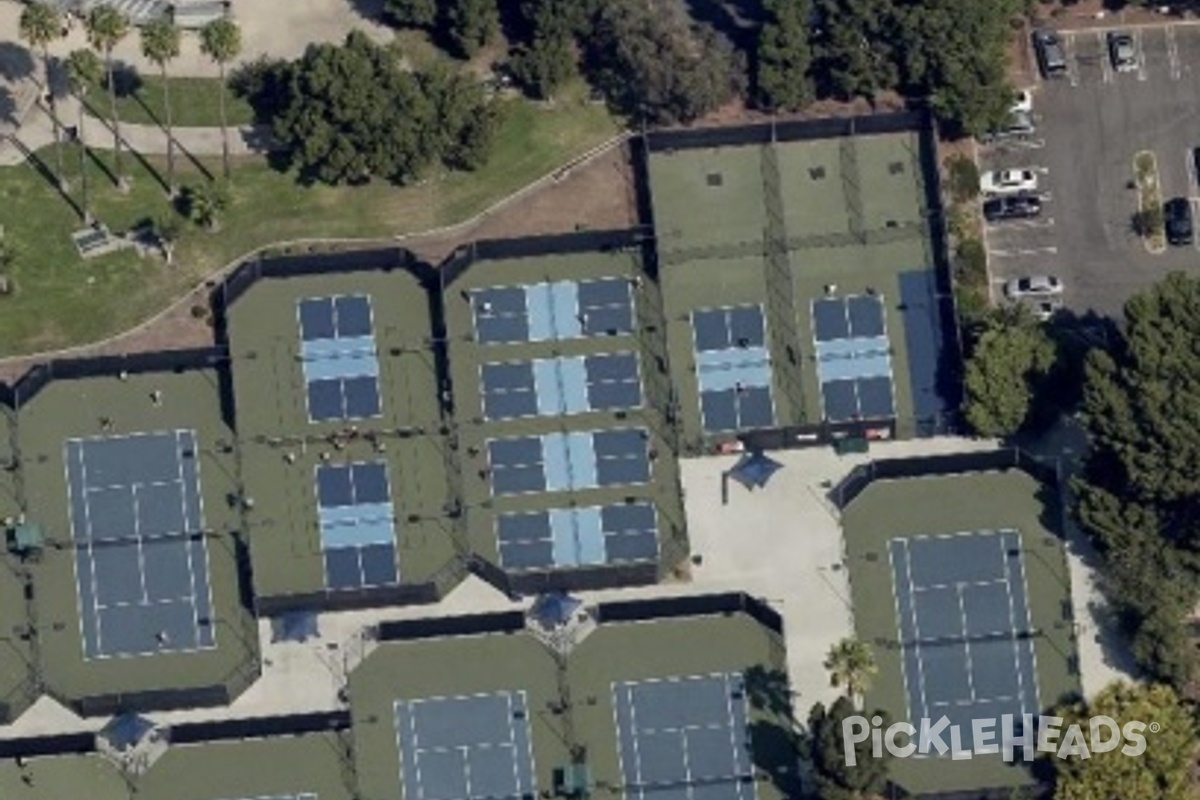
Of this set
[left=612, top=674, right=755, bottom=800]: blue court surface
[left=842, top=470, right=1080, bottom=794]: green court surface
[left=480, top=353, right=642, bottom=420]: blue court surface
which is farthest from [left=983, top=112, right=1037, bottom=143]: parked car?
[left=612, top=674, right=755, bottom=800]: blue court surface

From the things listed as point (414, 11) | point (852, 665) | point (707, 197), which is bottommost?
point (852, 665)

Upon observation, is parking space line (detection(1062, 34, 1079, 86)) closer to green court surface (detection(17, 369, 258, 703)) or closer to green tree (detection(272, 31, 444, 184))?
green tree (detection(272, 31, 444, 184))

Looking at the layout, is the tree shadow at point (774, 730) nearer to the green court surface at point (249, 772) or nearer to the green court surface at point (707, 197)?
the green court surface at point (249, 772)

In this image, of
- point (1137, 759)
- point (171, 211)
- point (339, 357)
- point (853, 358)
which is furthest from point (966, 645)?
point (171, 211)

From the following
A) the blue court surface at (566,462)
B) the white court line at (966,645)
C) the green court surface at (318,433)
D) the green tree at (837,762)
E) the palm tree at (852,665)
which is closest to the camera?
the palm tree at (852,665)

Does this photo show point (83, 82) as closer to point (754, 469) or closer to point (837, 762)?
point (754, 469)

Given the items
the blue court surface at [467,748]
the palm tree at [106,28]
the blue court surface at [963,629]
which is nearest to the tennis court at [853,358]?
the blue court surface at [963,629]
